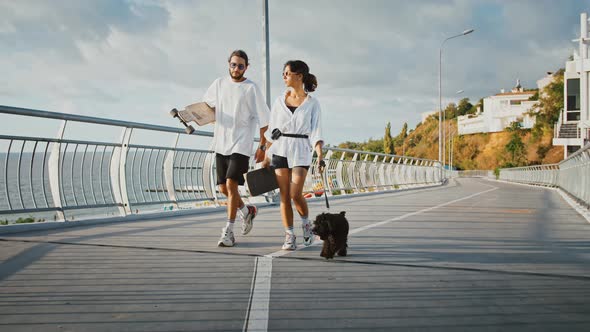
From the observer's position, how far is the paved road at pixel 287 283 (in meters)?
2.72

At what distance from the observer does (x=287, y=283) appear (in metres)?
3.57

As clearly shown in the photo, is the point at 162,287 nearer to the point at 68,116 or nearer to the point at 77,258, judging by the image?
the point at 77,258

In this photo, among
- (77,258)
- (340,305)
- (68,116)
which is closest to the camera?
(340,305)

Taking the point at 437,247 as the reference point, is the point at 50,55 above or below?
above

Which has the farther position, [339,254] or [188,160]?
[188,160]

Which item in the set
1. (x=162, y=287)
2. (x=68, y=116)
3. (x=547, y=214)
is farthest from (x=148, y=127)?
(x=547, y=214)

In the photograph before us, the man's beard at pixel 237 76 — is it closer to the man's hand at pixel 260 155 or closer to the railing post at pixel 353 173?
the man's hand at pixel 260 155

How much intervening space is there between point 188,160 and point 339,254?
641 cm

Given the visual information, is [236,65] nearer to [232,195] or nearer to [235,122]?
[235,122]

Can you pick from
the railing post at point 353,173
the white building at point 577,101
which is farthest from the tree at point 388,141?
the railing post at point 353,173

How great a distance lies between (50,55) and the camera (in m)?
62.9

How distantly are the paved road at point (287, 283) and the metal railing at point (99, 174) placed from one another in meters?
1.13

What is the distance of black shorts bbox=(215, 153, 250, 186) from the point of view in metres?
5.57

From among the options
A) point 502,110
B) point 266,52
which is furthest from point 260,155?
point 502,110
